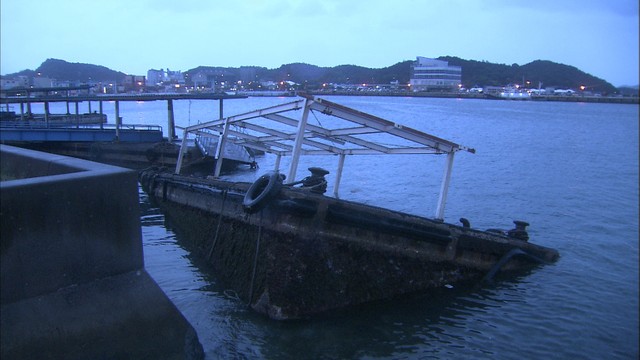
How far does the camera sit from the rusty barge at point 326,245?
31.6ft

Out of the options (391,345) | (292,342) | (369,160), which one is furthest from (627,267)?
(369,160)

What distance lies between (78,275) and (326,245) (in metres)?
5.19

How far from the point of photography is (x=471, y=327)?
1066 cm

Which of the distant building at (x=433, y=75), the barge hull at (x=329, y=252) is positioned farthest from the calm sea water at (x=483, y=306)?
the distant building at (x=433, y=75)

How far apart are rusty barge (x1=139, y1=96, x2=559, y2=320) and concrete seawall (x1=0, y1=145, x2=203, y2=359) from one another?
3315 mm

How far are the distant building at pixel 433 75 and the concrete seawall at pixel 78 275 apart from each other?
7657 inches

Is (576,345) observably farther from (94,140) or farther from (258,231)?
(94,140)

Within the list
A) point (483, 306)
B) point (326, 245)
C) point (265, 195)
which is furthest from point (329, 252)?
point (483, 306)

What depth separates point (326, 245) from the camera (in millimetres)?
9945

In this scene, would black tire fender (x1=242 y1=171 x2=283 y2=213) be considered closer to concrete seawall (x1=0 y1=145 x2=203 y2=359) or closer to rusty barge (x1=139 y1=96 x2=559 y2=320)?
rusty barge (x1=139 y1=96 x2=559 y2=320)

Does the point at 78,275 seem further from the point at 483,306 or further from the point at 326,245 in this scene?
the point at 483,306

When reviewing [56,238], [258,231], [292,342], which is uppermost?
[56,238]

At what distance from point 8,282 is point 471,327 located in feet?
28.7

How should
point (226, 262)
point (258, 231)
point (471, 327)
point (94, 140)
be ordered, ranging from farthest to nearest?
point (94, 140) < point (226, 262) < point (471, 327) < point (258, 231)
